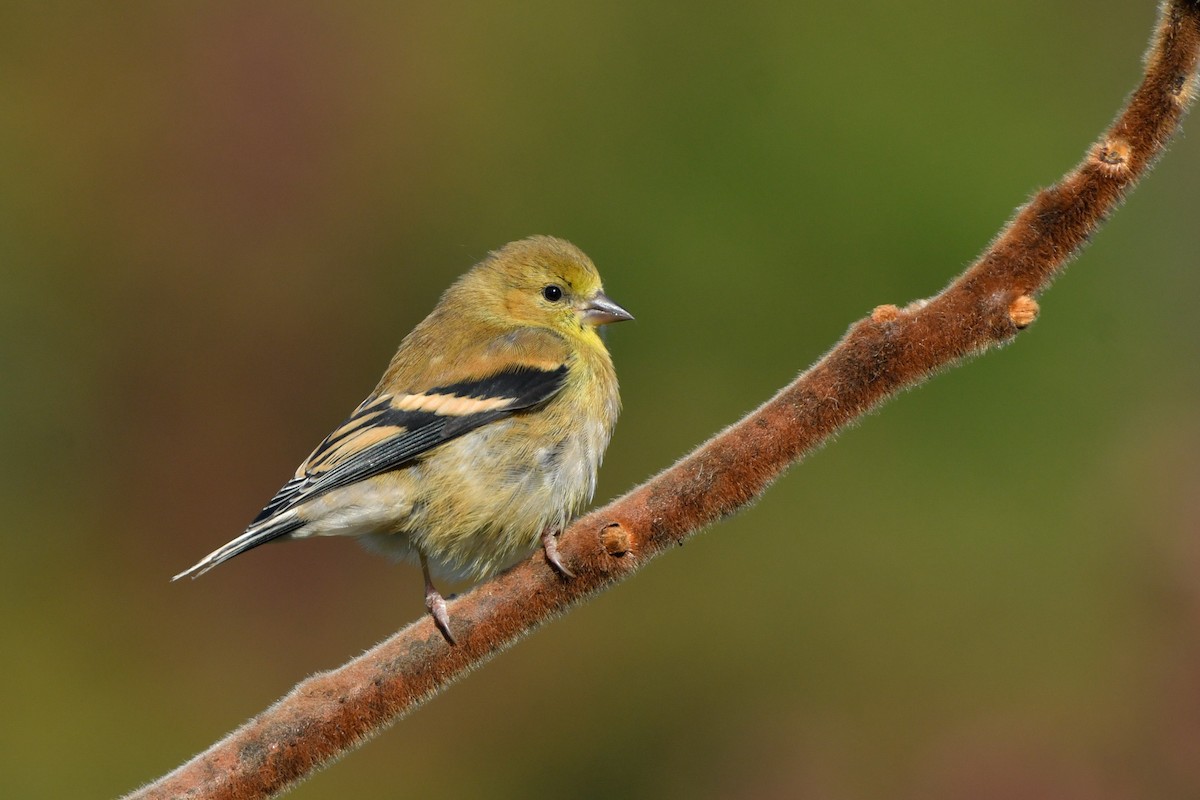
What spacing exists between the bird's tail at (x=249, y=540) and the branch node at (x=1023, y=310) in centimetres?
223

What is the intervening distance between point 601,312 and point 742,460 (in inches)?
98.6

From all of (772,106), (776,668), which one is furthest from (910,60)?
(776,668)

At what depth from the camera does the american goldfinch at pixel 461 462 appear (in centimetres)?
425

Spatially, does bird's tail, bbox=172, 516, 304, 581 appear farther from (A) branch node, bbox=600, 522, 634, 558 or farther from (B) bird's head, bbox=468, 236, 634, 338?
(B) bird's head, bbox=468, 236, 634, 338

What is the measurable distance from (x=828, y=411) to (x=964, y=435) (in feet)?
17.6

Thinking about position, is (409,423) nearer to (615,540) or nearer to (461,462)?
(461,462)

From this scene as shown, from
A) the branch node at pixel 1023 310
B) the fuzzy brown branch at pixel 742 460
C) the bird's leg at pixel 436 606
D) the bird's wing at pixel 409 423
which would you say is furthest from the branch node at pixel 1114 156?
the bird's wing at pixel 409 423

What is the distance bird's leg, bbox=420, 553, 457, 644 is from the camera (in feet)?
9.35

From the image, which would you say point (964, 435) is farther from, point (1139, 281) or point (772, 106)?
point (772, 106)

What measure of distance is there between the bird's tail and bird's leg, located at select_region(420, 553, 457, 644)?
1.55ft

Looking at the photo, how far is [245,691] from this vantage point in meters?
6.68

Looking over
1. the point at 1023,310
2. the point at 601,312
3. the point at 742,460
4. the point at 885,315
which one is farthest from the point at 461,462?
the point at 1023,310

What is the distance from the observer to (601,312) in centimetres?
516

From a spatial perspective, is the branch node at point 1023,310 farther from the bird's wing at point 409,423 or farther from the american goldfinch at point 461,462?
the bird's wing at point 409,423
